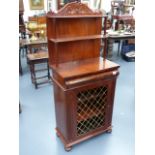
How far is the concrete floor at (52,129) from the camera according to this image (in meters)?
2.12

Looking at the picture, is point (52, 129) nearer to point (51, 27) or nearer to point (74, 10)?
point (51, 27)

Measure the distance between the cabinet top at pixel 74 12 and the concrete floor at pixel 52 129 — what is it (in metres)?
1.48

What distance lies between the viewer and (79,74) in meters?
1.78

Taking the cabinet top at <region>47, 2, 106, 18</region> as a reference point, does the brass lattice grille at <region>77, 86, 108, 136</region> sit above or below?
below

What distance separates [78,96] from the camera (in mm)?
1902

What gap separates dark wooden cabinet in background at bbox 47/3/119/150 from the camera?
1803 mm

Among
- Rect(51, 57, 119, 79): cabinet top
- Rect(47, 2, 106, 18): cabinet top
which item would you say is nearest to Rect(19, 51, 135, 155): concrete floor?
Rect(51, 57, 119, 79): cabinet top

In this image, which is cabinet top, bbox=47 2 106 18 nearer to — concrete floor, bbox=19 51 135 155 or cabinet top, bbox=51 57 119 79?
cabinet top, bbox=51 57 119 79

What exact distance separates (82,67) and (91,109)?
52cm

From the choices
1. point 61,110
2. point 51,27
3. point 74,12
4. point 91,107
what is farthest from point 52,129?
point 74,12

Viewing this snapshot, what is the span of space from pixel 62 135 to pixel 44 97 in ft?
3.86

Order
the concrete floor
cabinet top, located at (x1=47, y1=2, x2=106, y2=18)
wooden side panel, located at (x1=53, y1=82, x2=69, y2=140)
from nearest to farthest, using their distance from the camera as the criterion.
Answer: cabinet top, located at (x1=47, y1=2, x2=106, y2=18)
wooden side panel, located at (x1=53, y1=82, x2=69, y2=140)
the concrete floor
